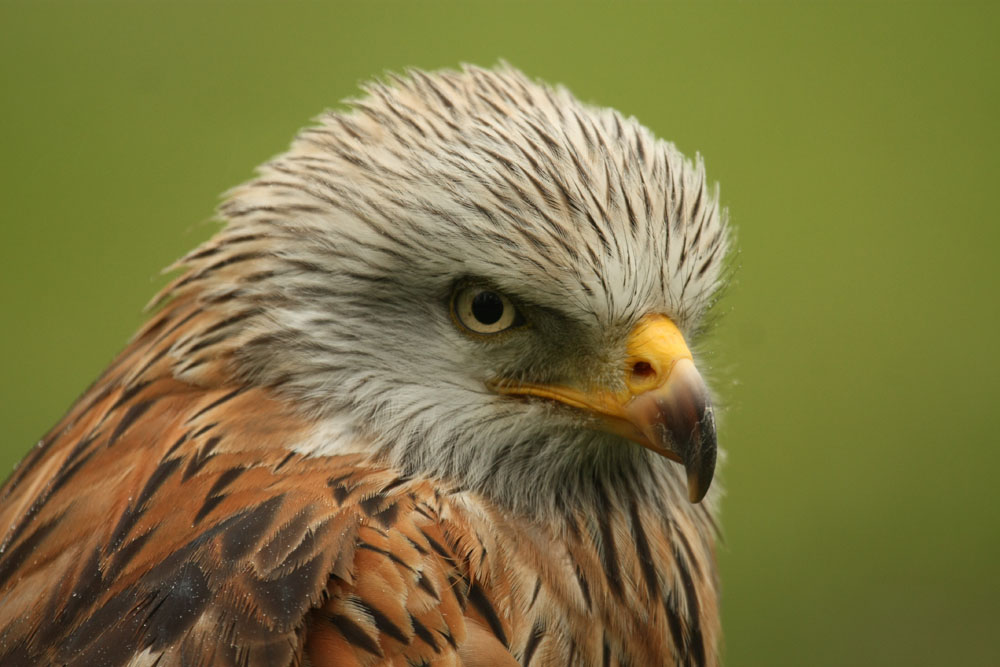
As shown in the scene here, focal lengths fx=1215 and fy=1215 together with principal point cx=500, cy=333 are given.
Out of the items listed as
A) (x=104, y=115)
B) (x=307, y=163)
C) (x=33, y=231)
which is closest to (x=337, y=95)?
(x=104, y=115)

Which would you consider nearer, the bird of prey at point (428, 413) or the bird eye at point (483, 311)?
the bird of prey at point (428, 413)

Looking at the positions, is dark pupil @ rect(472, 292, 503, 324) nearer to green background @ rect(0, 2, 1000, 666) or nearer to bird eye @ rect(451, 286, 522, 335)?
bird eye @ rect(451, 286, 522, 335)

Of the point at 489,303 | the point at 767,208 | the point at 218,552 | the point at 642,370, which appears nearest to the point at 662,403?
the point at 642,370

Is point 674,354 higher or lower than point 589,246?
lower

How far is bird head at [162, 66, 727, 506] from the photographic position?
2.70 metres

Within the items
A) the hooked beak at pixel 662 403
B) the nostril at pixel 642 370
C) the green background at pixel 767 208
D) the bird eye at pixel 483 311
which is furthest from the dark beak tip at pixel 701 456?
the green background at pixel 767 208

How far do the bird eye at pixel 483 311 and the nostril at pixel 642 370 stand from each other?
29cm

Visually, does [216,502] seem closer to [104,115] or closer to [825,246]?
Result: [825,246]

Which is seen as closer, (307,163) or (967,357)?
(307,163)

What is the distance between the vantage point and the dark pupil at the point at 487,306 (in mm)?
2764

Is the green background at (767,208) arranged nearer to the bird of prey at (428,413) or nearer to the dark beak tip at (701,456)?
the bird of prey at (428,413)

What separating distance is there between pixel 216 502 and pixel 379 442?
0.39 meters

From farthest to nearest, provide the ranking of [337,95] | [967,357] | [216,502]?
[337,95], [967,357], [216,502]

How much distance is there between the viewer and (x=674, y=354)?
267cm
